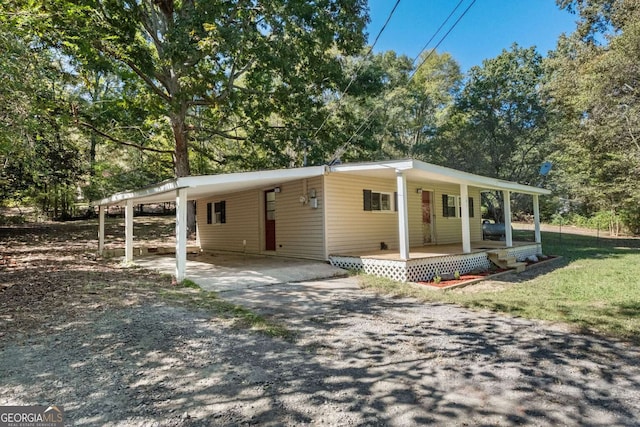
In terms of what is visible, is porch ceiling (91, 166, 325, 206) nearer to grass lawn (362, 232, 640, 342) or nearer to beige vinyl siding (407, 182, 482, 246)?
grass lawn (362, 232, 640, 342)

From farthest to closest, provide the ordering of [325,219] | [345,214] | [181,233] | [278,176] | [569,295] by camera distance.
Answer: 1. [345,214]
2. [325,219]
3. [278,176]
4. [181,233]
5. [569,295]

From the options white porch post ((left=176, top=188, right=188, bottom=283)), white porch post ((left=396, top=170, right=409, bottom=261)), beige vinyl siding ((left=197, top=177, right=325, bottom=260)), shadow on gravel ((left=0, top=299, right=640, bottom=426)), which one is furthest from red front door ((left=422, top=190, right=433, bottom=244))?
white porch post ((left=176, top=188, right=188, bottom=283))

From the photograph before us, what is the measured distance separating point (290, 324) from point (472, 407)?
2.56m

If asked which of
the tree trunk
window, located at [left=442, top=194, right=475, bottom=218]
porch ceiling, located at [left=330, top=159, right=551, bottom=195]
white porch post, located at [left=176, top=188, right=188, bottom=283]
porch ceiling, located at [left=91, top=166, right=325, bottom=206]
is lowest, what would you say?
white porch post, located at [left=176, top=188, right=188, bottom=283]

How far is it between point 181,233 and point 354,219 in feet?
15.8

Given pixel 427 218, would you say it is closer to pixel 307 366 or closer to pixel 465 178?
pixel 465 178

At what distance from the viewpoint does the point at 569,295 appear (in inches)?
259

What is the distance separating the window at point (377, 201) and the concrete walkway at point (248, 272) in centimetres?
240

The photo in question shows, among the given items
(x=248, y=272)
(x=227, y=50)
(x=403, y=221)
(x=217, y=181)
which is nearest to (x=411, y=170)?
(x=403, y=221)

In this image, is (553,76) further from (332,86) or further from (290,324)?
(290,324)

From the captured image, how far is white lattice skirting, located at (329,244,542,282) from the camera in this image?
25.9 ft

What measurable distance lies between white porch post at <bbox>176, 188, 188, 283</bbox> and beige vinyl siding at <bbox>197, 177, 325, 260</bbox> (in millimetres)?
3542

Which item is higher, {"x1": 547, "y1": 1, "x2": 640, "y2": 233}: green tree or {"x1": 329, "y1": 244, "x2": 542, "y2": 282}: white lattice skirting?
{"x1": 547, "y1": 1, "x2": 640, "y2": 233}: green tree

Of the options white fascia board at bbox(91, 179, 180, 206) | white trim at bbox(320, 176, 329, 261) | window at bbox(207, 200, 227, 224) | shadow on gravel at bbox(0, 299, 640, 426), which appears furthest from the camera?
window at bbox(207, 200, 227, 224)
